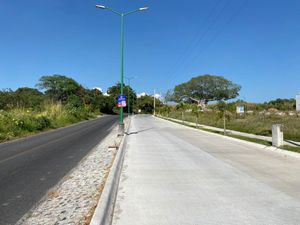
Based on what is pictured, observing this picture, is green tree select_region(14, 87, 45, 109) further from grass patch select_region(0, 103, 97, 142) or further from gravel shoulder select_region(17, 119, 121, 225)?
gravel shoulder select_region(17, 119, 121, 225)

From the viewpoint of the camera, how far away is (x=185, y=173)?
878cm

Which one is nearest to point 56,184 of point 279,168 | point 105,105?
point 279,168

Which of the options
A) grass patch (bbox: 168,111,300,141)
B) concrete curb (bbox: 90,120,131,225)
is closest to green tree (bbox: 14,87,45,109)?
grass patch (bbox: 168,111,300,141)

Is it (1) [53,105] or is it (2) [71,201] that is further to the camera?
(1) [53,105]

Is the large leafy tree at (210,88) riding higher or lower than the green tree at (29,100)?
higher

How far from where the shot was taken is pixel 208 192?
6.67 m

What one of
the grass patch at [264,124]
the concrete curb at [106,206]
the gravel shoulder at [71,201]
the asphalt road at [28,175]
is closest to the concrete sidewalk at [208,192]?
the concrete curb at [106,206]

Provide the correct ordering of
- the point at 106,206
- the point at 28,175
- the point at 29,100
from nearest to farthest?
the point at 106,206, the point at 28,175, the point at 29,100

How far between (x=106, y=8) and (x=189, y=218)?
20.4 m

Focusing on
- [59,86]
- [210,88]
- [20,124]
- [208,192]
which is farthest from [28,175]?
[210,88]

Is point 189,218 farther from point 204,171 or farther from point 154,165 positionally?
point 154,165

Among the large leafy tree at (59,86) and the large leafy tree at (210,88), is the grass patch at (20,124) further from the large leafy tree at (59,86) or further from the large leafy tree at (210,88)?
the large leafy tree at (210,88)

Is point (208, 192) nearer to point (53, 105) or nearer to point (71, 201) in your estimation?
point (71, 201)

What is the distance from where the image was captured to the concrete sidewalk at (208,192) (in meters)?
5.09
